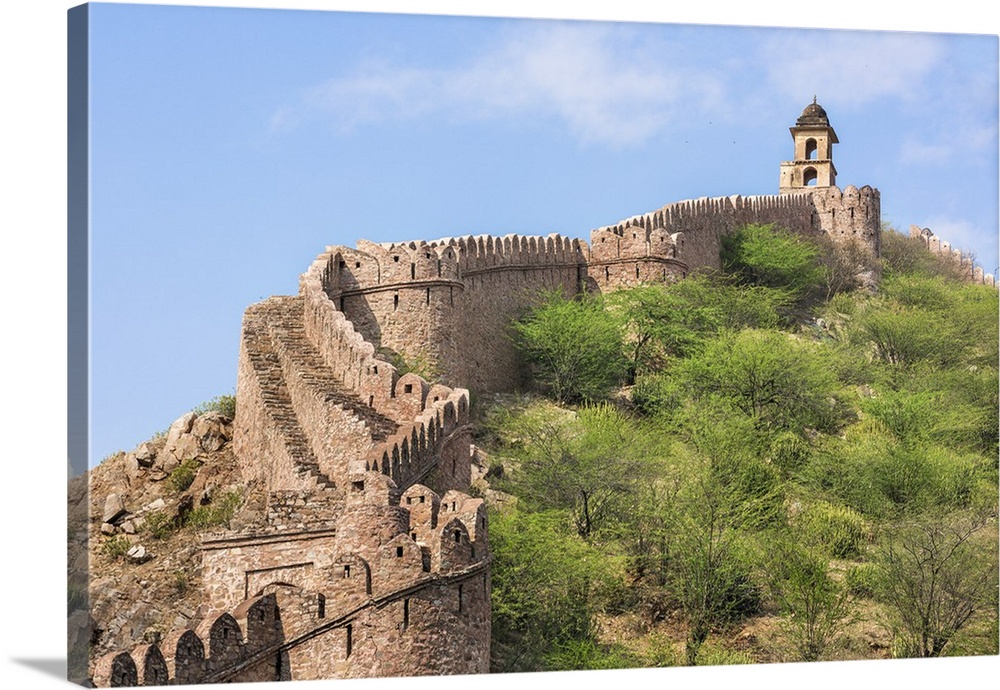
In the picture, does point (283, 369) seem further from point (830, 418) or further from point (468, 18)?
point (830, 418)

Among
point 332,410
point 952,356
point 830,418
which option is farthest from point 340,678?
point 952,356

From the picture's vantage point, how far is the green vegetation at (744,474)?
1273 inches

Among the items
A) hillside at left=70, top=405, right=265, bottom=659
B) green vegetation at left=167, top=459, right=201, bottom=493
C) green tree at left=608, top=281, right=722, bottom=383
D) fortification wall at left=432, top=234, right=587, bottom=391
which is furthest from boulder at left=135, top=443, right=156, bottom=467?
green tree at left=608, top=281, right=722, bottom=383

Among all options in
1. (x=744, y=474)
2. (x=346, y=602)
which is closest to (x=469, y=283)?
(x=744, y=474)

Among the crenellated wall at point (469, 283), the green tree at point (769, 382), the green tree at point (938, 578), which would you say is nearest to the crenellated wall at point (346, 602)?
the crenellated wall at point (469, 283)

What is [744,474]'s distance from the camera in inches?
A: 1497

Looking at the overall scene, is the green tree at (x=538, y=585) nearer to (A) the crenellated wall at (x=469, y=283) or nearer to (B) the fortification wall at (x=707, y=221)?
(A) the crenellated wall at (x=469, y=283)

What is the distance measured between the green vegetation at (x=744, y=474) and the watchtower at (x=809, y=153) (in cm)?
1138

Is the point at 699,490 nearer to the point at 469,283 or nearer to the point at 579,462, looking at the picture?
the point at 579,462

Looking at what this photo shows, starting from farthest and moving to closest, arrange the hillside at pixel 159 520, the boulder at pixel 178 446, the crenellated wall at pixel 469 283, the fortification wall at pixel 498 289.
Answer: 1. the fortification wall at pixel 498 289
2. the crenellated wall at pixel 469 283
3. the boulder at pixel 178 446
4. the hillside at pixel 159 520

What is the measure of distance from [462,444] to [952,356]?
17693 millimetres

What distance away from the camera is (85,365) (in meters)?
23.1

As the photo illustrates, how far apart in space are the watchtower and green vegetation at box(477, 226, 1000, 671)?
37.3 ft

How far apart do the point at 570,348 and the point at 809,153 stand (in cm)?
2325
